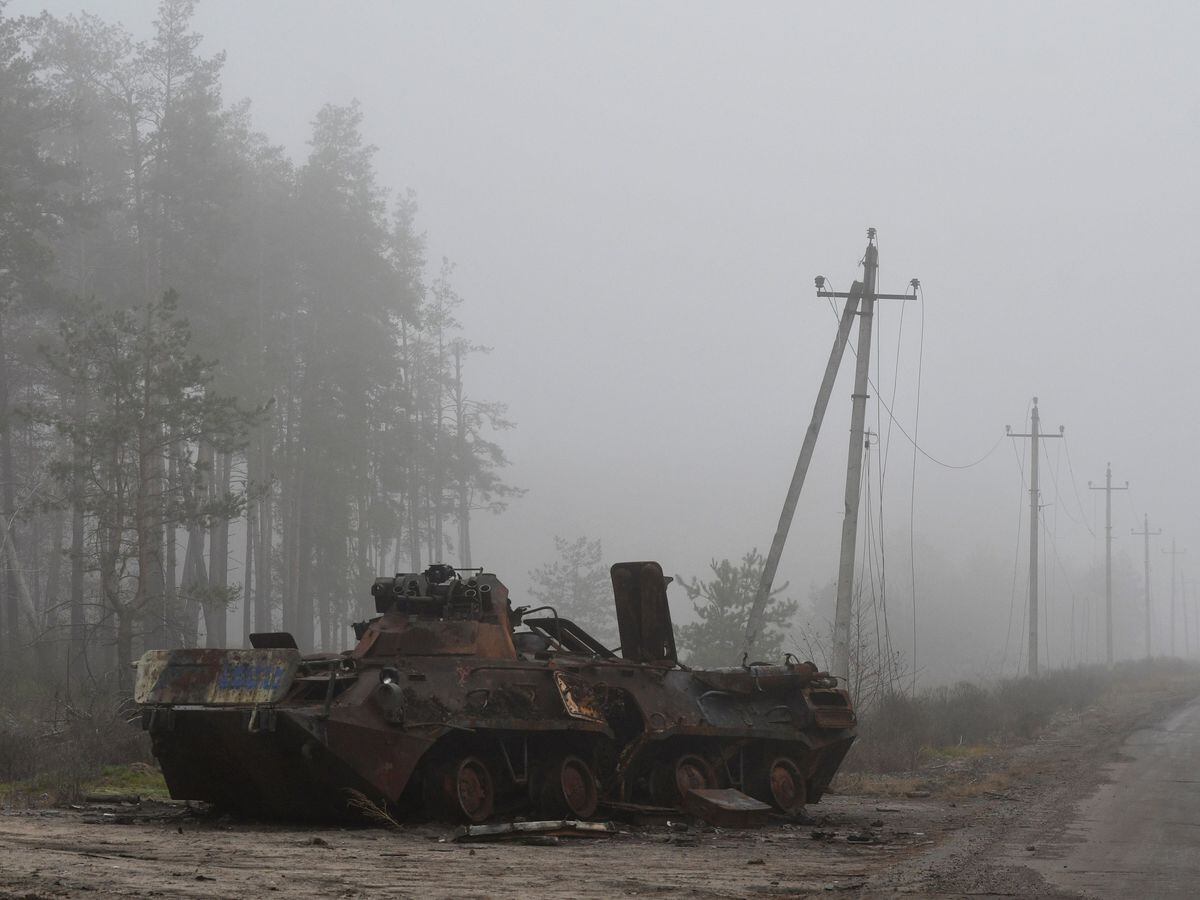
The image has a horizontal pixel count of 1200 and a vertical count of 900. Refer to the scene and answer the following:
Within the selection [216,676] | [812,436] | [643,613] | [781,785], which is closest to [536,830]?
[216,676]

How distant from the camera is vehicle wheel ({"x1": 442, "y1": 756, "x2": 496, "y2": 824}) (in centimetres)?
1219

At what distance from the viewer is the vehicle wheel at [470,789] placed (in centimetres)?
1219

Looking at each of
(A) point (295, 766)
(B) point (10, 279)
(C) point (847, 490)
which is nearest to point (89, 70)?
(B) point (10, 279)

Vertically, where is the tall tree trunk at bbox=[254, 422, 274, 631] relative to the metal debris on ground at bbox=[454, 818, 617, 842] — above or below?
above

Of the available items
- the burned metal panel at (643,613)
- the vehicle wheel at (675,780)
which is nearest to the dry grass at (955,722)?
the burned metal panel at (643,613)

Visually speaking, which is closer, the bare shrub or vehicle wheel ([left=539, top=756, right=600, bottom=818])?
vehicle wheel ([left=539, top=756, right=600, bottom=818])

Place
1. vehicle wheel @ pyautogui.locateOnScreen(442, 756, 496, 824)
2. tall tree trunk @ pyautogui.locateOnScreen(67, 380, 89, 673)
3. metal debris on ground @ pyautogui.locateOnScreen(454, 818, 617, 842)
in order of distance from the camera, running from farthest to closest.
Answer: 1. tall tree trunk @ pyautogui.locateOnScreen(67, 380, 89, 673)
2. vehicle wheel @ pyautogui.locateOnScreen(442, 756, 496, 824)
3. metal debris on ground @ pyautogui.locateOnScreen(454, 818, 617, 842)

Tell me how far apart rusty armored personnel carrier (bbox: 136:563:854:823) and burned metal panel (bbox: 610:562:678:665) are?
22 millimetres

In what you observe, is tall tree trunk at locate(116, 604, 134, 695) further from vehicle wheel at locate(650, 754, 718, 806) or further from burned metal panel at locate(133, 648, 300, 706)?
vehicle wheel at locate(650, 754, 718, 806)

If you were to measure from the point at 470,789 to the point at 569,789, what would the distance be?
3.58 feet

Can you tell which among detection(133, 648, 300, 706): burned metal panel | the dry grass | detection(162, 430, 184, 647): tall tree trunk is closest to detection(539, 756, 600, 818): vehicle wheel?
detection(133, 648, 300, 706): burned metal panel

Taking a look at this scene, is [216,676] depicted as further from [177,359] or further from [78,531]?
[78,531]

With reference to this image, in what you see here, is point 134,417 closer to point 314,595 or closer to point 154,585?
point 154,585

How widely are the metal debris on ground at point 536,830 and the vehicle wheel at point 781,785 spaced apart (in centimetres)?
292
